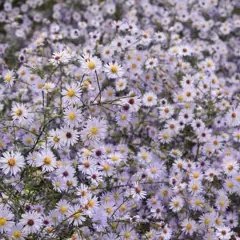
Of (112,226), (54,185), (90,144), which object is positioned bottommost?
(112,226)

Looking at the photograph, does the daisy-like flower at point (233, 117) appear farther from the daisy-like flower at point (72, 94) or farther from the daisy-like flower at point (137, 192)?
the daisy-like flower at point (72, 94)

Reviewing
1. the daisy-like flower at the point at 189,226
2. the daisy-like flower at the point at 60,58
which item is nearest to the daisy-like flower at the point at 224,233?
the daisy-like flower at the point at 189,226

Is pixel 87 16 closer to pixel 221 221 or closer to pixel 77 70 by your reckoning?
pixel 77 70

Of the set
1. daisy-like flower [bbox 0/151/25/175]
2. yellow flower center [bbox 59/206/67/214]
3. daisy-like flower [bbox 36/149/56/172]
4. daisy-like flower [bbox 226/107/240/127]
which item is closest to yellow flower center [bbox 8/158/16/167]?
daisy-like flower [bbox 0/151/25/175]

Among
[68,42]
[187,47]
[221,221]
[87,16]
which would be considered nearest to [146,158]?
[221,221]

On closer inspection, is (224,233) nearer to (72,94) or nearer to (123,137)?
(123,137)

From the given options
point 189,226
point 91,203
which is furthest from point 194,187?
point 91,203

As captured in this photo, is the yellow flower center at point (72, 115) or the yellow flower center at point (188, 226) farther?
the yellow flower center at point (188, 226)

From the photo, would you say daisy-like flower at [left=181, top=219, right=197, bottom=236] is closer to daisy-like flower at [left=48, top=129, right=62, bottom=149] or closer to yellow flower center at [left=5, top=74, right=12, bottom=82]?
daisy-like flower at [left=48, top=129, right=62, bottom=149]
